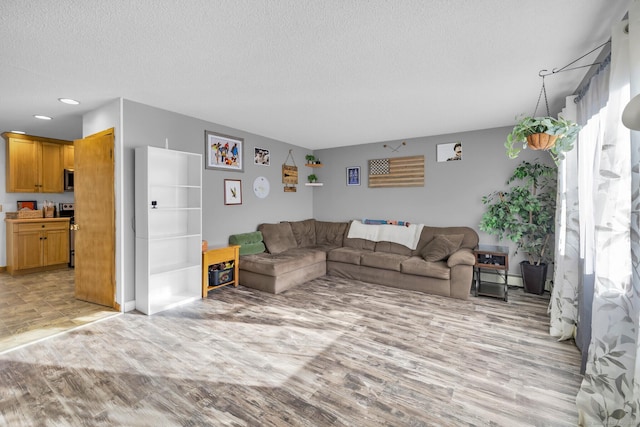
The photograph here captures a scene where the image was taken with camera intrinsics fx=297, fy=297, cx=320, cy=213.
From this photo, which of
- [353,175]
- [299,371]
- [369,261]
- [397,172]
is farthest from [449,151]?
[299,371]

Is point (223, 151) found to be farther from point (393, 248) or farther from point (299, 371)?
point (299, 371)

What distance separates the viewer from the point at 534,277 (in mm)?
4078

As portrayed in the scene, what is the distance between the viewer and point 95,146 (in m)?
3.62

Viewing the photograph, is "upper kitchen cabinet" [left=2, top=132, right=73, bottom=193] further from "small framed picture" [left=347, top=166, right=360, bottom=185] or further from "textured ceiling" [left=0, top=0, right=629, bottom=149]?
"small framed picture" [left=347, top=166, right=360, bottom=185]

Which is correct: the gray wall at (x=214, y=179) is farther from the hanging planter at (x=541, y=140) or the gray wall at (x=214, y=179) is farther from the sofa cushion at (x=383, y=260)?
the hanging planter at (x=541, y=140)

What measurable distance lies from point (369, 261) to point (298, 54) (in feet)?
10.7

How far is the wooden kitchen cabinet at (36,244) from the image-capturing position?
196 inches

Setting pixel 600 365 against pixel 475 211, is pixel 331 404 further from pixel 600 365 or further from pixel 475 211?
pixel 475 211

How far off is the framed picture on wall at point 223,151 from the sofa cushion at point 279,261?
1.45m

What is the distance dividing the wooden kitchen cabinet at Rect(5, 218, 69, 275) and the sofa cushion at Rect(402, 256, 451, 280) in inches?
241

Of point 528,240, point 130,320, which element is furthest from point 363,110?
point 130,320

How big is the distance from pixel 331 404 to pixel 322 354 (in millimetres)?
623

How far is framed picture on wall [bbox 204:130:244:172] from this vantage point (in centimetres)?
435

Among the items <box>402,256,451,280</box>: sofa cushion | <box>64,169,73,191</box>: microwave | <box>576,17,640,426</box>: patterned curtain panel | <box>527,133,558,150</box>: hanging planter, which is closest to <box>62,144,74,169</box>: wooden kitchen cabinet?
<box>64,169,73,191</box>: microwave
